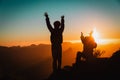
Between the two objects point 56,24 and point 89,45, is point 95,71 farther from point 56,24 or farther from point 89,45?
point 56,24

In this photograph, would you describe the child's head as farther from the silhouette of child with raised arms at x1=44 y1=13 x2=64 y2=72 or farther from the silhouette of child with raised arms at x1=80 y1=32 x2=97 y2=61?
the silhouette of child with raised arms at x1=80 y1=32 x2=97 y2=61

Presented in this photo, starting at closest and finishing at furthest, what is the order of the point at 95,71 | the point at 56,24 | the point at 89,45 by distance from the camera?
1. the point at 95,71
2. the point at 56,24
3. the point at 89,45

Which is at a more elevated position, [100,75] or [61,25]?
[61,25]

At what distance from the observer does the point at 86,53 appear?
16.9 metres

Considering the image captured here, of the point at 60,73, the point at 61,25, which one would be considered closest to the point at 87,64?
the point at 60,73

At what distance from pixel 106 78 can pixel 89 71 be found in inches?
60.5

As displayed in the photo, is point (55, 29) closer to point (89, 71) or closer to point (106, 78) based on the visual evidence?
point (89, 71)

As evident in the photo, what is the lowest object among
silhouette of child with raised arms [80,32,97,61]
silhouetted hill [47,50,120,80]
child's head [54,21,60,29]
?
silhouetted hill [47,50,120,80]

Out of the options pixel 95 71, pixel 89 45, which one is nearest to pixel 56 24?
pixel 89 45

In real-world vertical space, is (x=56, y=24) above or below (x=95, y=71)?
above

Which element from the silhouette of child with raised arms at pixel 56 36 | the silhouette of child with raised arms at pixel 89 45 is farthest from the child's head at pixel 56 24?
the silhouette of child with raised arms at pixel 89 45

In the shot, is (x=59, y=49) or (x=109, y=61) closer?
(x=109, y=61)

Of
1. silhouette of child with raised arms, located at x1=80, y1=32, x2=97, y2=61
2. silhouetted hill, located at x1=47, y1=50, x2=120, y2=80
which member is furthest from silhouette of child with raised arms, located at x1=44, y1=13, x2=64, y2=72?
silhouette of child with raised arms, located at x1=80, y1=32, x2=97, y2=61

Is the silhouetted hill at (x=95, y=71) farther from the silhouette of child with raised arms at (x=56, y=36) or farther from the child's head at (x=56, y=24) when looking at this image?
the child's head at (x=56, y=24)
